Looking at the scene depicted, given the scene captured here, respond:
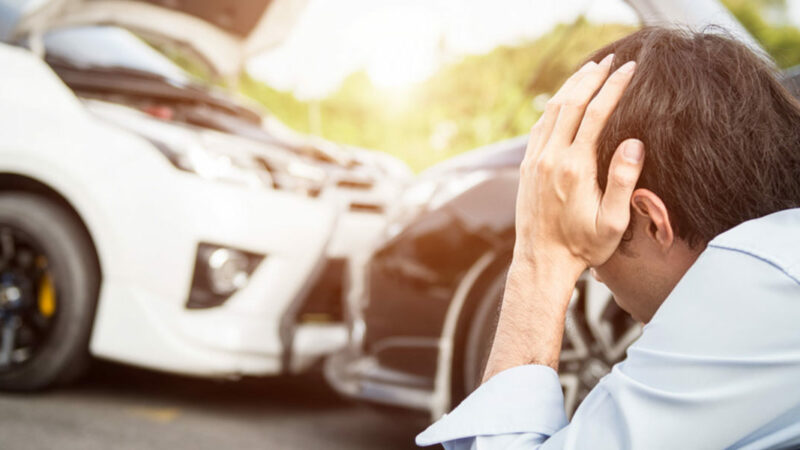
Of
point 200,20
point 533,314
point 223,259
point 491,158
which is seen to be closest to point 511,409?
point 533,314

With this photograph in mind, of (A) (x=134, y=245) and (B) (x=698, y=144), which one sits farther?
(A) (x=134, y=245)

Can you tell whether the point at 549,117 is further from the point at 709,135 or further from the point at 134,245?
the point at 134,245

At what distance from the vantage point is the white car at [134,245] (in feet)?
11.3

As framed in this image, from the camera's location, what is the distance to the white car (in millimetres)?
3430

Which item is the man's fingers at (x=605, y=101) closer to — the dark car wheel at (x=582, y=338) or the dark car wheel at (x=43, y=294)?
the dark car wheel at (x=582, y=338)

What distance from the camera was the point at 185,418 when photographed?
11.6ft

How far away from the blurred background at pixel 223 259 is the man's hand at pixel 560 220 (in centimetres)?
138

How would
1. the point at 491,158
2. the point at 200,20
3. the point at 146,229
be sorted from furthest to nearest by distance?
the point at 200,20, the point at 146,229, the point at 491,158

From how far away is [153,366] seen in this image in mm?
3418

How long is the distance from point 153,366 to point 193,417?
0.89ft

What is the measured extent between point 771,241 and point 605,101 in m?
0.28

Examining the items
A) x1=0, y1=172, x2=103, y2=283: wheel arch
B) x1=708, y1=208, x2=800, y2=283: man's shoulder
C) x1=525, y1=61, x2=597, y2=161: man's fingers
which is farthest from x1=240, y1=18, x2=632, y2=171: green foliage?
x1=708, y1=208, x2=800, y2=283: man's shoulder

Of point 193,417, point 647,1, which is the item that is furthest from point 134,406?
point 647,1

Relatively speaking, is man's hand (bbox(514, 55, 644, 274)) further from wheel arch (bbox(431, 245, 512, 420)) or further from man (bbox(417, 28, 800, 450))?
wheel arch (bbox(431, 245, 512, 420))
